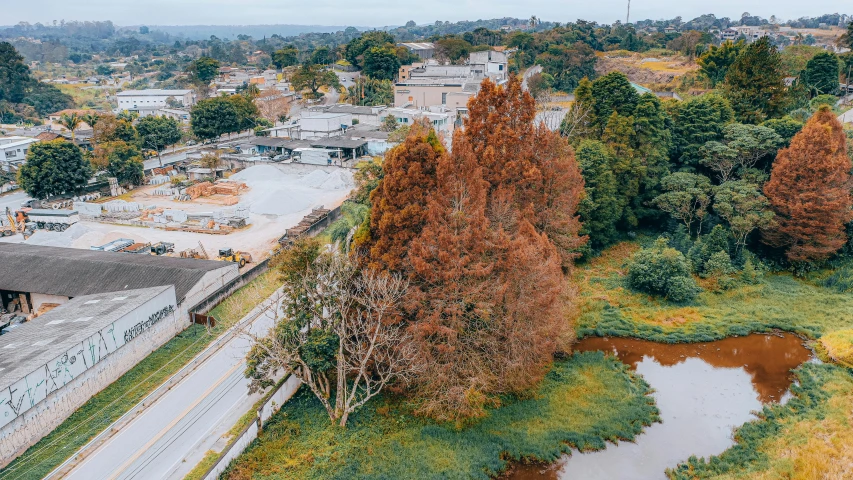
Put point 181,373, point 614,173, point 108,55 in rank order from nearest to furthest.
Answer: point 181,373 < point 614,173 < point 108,55

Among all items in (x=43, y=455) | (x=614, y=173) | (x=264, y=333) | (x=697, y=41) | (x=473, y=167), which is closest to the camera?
(x=43, y=455)

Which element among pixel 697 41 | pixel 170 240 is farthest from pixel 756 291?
pixel 697 41

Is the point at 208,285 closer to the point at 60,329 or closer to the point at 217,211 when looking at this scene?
the point at 60,329

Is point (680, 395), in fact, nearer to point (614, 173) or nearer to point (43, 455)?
point (614, 173)

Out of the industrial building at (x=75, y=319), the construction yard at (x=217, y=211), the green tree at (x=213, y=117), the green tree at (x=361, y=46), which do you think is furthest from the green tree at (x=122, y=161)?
the green tree at (x=361, y=46)

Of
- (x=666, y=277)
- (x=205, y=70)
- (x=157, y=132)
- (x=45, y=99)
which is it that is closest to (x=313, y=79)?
(x=205, y=70)

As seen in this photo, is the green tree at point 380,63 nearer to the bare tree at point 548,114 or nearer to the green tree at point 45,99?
the bare tree at point 548,114
